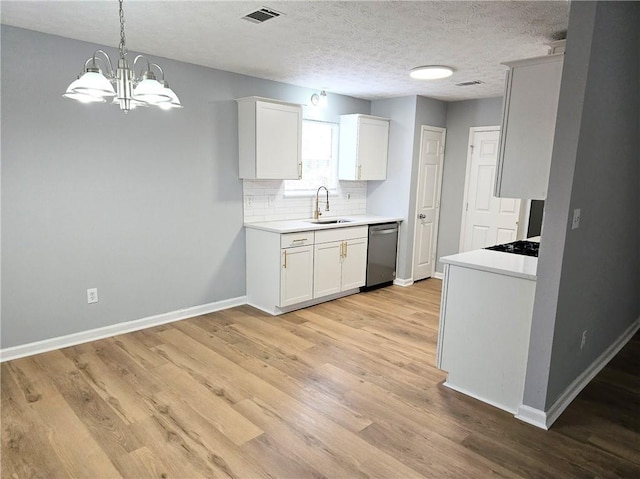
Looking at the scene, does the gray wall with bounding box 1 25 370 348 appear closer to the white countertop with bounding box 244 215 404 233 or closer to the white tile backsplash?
the white tile backsplash

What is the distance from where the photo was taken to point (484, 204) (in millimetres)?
5457

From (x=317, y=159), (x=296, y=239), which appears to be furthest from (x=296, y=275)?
(x=317, y=159)

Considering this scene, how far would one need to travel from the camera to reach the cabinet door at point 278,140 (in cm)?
412

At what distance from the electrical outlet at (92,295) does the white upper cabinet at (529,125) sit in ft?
10.7

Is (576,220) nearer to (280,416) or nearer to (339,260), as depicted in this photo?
(280,416)

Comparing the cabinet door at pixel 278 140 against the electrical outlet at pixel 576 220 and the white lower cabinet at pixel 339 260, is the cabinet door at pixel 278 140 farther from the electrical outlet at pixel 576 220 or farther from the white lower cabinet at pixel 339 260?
the electrical outlet at pixel 576 220

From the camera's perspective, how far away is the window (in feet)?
16.4

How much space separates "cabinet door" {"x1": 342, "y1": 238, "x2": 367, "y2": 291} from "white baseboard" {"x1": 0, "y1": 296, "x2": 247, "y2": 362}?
1.17 meters

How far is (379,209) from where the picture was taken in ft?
18.8

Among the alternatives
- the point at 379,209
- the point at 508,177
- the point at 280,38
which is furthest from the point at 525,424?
the point at 379,209

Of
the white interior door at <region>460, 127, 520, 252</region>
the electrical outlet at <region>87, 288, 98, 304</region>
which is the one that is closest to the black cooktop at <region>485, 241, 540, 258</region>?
the white interior door at <region>460, 127, 520, 252</region>

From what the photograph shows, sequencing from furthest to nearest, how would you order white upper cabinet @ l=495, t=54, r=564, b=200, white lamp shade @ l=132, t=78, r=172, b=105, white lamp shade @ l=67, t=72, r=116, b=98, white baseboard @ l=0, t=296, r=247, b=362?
white baseboard @ l=0, t=296, r=247, b=362
white upper cabinet @ l=495, t=54, r=564, b=200
white lamp shade @ l=132, t=78, r=172, b=105
white lamp shade @ l=67, t=72, r=116, b=98

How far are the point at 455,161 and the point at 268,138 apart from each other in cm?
279

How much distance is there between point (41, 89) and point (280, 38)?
1.78 meters
